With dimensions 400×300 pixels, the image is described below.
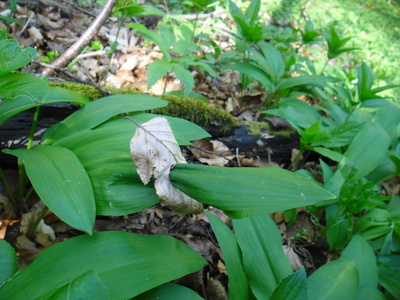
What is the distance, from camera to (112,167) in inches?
45.3

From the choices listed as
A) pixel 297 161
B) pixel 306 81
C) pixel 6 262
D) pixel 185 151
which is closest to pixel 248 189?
pixel 6 262

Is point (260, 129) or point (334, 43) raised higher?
point (334, 43)

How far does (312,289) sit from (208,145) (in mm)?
1071

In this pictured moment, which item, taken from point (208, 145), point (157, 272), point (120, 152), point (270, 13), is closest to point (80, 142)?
point (120, 152)

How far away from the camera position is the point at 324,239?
197cm

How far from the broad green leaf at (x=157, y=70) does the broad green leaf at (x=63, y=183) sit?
88cm

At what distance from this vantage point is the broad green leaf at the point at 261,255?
125 centimetres

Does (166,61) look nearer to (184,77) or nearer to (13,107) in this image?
(184,77)

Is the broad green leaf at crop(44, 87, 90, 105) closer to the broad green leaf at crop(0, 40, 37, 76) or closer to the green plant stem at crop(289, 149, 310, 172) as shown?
the broad green leaf at crop(0, 40, 37, 76)

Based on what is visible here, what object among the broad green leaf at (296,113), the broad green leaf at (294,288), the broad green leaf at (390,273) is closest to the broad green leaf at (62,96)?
the broad green leaf at (294,288)

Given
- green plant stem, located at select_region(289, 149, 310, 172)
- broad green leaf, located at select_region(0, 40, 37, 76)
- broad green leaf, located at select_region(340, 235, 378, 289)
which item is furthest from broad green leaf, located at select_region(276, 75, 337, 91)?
broad green leaf, located at select_region(0, 40, 37, 76)

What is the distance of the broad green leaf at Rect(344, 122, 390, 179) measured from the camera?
2055mm

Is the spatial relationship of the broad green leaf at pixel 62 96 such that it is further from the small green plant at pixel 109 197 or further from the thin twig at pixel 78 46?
the thin twig at pixel 78 46

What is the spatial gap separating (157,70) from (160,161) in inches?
43.4
